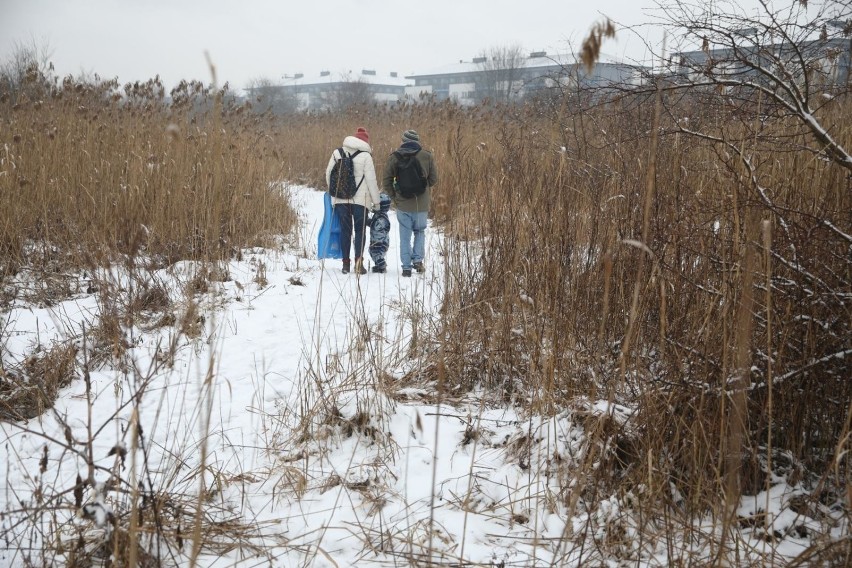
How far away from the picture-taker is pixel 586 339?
102 inches

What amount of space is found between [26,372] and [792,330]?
3.79 meters

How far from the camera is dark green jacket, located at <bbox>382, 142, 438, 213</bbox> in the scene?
19.5 feet

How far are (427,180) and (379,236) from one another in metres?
0.87

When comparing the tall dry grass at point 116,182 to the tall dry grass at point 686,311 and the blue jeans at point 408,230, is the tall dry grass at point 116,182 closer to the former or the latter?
the blue jeans at point 408,230

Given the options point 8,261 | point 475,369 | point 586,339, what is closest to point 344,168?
point 8,261

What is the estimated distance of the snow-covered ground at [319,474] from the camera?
1611 millimetres

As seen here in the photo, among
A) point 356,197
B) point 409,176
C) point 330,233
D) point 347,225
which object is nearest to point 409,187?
point 409,176

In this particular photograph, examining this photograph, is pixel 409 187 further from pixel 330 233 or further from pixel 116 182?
pixel 116 182

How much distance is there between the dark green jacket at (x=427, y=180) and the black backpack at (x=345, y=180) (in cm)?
39

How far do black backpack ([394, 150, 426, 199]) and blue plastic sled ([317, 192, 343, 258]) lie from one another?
82cm

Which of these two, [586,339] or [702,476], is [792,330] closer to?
[702,476]

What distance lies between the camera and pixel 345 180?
227 inches

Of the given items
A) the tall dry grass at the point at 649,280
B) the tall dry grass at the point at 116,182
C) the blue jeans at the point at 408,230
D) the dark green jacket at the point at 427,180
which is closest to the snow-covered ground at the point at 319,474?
the tall dry grass at the point at 649,280

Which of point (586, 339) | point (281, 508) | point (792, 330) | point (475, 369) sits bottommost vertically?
point (281, 508)
